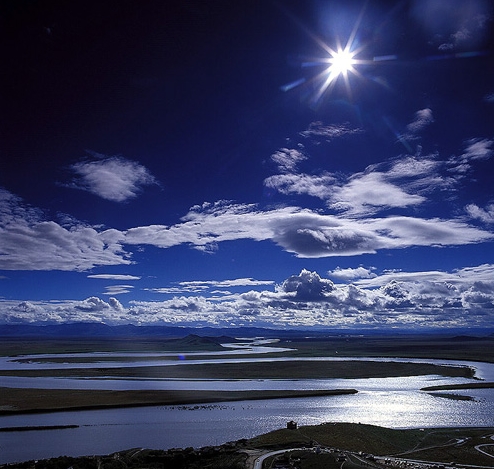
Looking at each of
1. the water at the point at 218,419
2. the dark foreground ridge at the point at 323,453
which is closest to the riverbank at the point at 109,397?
the water at the point at 218,419

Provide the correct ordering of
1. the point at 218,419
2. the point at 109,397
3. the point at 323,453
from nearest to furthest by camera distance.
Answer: the point at 323,453 < the point at 218,419 < the point at 109,397

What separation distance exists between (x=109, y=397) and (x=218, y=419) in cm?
3523

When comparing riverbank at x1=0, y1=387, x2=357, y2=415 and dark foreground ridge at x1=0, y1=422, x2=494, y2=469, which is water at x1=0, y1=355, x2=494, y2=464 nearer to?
riverbank at x1=0, y1=387, x2=357, y2=415

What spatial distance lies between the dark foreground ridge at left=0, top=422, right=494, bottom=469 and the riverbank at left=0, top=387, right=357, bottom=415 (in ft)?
125

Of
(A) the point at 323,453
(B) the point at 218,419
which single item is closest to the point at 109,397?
(B) the point at 218,419

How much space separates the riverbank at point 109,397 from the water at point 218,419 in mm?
3680

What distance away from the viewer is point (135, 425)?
77.7 meters

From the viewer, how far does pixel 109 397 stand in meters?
104

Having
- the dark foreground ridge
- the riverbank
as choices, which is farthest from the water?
the dark foreground ridge

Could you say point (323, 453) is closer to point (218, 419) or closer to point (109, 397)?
point (218, 419)

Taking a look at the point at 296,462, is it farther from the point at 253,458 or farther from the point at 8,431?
the point at 8,431

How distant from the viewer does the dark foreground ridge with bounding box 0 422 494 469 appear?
50.8m

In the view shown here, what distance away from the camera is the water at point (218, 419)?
65.0 m

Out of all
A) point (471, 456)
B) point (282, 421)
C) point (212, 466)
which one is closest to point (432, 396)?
point (282, 421)
